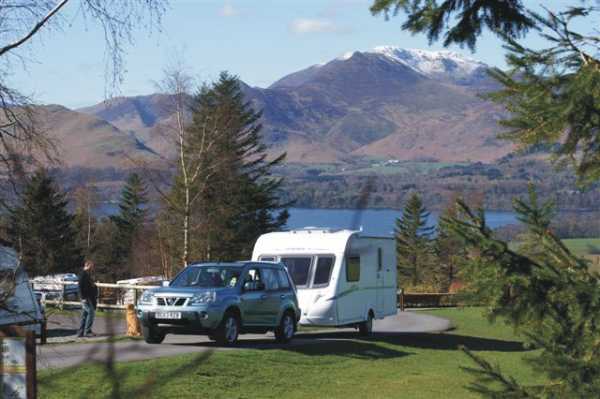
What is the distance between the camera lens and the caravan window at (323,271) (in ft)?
84.3

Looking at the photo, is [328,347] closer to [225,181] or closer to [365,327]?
[365,327]

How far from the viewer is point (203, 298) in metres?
21.0

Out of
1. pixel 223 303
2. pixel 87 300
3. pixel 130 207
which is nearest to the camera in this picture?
pixel 223 303

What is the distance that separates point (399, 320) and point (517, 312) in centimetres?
3316

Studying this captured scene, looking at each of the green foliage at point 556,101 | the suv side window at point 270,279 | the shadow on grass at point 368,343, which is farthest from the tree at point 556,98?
the suv side window at point 270,279

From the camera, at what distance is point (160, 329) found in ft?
70.1

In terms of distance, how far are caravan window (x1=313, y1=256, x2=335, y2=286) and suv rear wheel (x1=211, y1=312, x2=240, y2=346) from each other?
420cm

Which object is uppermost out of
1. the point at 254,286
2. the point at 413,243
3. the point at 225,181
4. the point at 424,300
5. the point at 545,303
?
the point at 225,181

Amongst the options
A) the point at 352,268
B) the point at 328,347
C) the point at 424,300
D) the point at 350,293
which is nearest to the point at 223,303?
the point at 328,347

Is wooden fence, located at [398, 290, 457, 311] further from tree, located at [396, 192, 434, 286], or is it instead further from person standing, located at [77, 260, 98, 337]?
person standing, located at [77, 260, 98, 337]

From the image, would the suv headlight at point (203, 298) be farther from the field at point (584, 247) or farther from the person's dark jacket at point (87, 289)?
Answer: the field at point (584, 247)

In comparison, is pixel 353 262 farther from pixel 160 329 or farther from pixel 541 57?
pixel 541 57

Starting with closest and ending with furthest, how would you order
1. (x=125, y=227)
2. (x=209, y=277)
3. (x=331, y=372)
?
(x=331, y=372)
(x=209, y=277)
(x=125, y=227)

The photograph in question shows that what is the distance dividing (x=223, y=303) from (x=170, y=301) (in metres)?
1.07
